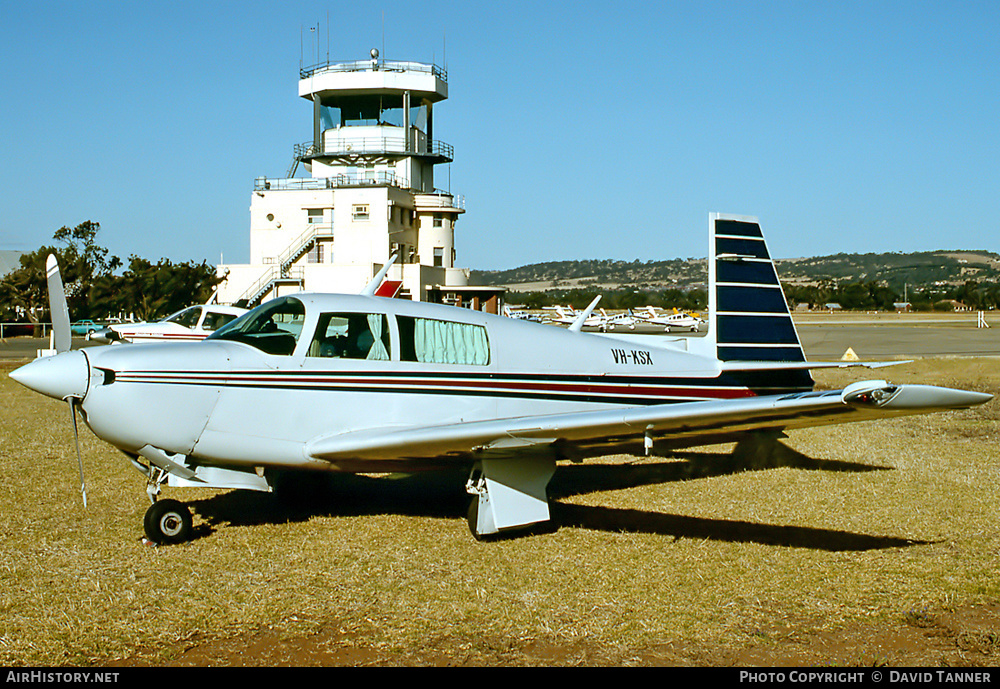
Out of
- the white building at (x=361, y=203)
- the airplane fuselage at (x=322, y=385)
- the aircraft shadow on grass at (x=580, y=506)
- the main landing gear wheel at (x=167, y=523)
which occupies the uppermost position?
the white building at (x=361, y=203)

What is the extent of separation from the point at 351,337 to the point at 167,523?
1.98 meters

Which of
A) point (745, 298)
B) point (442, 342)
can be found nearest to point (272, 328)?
point (442, 342)

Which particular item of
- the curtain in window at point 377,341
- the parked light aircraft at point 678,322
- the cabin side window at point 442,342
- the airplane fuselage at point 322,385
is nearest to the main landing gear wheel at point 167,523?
the airplane fuselage at point 322,385

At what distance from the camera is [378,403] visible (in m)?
6.73

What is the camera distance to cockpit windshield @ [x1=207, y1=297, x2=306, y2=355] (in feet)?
21.6

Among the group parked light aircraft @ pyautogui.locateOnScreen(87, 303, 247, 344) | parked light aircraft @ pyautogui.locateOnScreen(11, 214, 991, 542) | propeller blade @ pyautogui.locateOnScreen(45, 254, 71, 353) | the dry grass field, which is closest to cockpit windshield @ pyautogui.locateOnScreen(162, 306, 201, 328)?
parked light aircraft @ pyautogui.locateOnScreen(87, 303, 247, 344)

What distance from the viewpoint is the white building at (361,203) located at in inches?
1783

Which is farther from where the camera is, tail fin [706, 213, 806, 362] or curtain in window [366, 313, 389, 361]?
tail fin [706, 213, 806, 362]

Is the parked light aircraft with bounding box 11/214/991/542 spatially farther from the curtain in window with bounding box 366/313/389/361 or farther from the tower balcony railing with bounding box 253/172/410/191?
the tower balcony railing with bounding box 253/172/410/191

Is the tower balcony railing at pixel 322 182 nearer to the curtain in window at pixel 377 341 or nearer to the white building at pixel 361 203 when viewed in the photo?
the white building at pixel 361 203

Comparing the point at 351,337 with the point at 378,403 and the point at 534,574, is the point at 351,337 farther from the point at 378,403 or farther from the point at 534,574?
the point at 534,574

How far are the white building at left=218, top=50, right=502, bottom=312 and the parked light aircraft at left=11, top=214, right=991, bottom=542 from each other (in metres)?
37.4

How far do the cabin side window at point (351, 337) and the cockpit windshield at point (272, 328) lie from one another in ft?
0.57

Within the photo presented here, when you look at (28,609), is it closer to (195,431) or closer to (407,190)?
(195,431)
